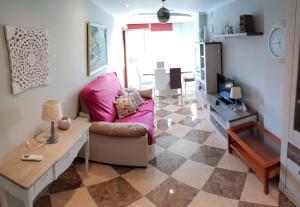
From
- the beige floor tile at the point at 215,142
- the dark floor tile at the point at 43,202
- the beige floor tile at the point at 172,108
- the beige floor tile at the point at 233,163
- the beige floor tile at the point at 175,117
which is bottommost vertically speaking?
the dark floor tile at the point at 43,202

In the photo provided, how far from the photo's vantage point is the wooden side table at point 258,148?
2363 mm

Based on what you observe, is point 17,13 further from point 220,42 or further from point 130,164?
point 220,42

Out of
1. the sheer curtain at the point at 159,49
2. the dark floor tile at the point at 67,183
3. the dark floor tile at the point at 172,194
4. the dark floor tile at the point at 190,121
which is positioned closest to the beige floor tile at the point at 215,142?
the dark floor tile at the point at 190,121

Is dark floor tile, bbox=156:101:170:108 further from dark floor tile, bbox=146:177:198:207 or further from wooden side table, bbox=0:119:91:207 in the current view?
wooden side table, bbox=0:119:91:207

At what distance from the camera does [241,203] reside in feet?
7.32

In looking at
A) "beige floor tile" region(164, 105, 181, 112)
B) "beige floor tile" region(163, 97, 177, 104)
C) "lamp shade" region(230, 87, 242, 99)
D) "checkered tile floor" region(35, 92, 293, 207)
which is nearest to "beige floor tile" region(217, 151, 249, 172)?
"checkered tile floor" region(35, 92, 293, 207)

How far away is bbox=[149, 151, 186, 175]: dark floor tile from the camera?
290 cm

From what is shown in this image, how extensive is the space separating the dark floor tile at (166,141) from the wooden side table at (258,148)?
0.85m

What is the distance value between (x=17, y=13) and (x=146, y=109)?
2348 millimetres

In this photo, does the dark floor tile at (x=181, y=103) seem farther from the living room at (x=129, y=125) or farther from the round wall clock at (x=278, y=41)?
the round wall clock at (x=278, y=41)

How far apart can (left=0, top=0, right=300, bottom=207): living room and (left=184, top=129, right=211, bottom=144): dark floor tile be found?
17 millimetres

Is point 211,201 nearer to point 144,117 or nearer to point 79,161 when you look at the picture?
point 144,117

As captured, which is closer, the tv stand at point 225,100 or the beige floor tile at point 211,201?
the beige floor tile at point 211,201

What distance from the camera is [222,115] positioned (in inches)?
139
